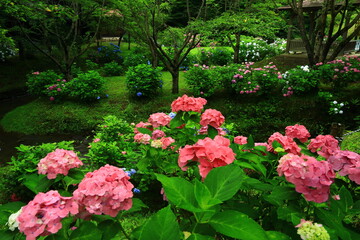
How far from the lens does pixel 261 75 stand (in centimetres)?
744

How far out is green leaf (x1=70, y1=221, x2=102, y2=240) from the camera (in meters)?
0.89

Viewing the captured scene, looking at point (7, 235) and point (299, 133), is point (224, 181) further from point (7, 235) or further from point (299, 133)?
point (299, 133)

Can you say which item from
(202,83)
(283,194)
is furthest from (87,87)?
(283,194)

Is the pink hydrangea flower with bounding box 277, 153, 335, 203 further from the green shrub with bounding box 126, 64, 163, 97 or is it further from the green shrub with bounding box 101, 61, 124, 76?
the green shrub with bounding box 101, 61, 124, 76

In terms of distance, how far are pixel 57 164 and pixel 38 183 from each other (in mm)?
156

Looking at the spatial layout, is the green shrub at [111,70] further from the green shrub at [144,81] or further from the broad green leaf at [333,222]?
the broad green leaf at [333,222]

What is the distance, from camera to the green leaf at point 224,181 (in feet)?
3.06

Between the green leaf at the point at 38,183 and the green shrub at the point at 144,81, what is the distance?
6.75 m

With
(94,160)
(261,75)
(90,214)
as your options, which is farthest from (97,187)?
(261,75)

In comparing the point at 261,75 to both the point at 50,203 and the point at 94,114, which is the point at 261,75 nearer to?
the point at 94,114

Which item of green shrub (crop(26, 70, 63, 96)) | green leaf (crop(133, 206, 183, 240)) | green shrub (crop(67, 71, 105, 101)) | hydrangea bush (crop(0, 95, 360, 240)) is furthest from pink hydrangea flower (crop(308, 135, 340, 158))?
green shrub (crop(26, 70, 63, 96))

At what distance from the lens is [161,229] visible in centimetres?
77

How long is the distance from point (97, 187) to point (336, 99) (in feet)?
24.3

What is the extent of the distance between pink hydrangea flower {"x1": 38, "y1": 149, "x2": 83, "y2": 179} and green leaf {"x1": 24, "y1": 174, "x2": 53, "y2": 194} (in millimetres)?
59
